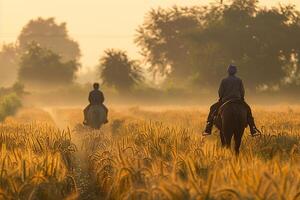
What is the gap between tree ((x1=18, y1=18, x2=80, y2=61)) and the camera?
14975cm

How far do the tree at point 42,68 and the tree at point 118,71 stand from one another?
19891mm

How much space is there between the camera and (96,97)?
19.9 m

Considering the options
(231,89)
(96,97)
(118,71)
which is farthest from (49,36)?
(231,89)

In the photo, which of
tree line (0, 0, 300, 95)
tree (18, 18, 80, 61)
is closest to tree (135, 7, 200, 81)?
tree line (0, 0, 300, 95)

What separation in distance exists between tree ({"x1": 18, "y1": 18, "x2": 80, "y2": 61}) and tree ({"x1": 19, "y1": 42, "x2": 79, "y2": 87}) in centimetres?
6106

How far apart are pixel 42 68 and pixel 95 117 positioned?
68516 millimetres

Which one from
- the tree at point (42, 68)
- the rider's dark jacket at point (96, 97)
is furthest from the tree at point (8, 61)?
the rider's dark jacket at point (96, 97)

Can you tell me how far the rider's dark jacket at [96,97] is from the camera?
65.1 ft

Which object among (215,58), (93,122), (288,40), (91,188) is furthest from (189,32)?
(91,188)

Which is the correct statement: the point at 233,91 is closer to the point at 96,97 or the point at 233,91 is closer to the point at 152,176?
the point at 152,176

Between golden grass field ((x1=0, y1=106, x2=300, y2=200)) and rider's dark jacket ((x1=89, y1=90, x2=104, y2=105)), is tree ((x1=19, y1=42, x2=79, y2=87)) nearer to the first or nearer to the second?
rider's dark jacket ((x1=89, y1=90, x2=104, y2=105))

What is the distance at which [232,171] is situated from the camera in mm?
5562

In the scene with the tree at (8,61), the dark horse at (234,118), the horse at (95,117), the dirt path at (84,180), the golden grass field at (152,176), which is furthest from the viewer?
the tree at (8,61)

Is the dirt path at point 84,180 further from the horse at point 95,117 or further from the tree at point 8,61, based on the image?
the tree at point 8,61
